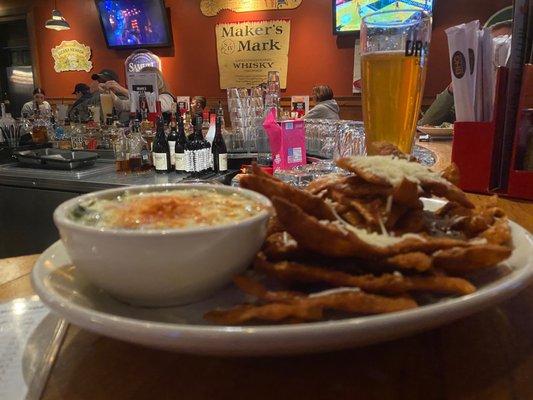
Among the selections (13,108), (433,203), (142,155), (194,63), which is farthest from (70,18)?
(433,203)

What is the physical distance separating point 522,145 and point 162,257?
110 centimetres

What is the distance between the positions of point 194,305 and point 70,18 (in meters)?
8.97

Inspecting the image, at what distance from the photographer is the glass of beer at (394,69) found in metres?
1.23

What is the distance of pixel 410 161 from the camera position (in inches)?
29.9

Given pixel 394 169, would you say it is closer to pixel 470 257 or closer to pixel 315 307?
pixel 470 257

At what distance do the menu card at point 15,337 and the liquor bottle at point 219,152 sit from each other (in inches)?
101

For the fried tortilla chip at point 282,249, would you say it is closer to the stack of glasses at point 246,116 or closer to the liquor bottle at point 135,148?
the stack of glasses at point 246,116

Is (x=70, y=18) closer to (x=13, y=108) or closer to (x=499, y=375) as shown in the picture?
(x=13, y=108)

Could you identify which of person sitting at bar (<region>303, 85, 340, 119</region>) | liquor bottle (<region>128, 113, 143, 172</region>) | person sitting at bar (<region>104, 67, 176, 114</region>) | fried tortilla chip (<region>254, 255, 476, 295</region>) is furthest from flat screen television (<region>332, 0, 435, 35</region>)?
fried tortilla chip (<region>254, 255, 476, 295</region>)

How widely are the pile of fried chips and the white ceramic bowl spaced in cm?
4

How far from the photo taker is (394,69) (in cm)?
125

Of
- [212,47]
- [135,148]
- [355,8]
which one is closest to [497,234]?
[135,148]

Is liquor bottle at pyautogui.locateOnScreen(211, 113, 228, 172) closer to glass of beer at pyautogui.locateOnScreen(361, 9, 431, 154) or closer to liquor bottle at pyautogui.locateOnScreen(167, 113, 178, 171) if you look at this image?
liquor bottle at pyautogui.locateOnScreen(167, 113, 178, 171)

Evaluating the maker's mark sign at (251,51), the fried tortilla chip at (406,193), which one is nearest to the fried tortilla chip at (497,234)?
the fried tortilla chip at (406,193)
